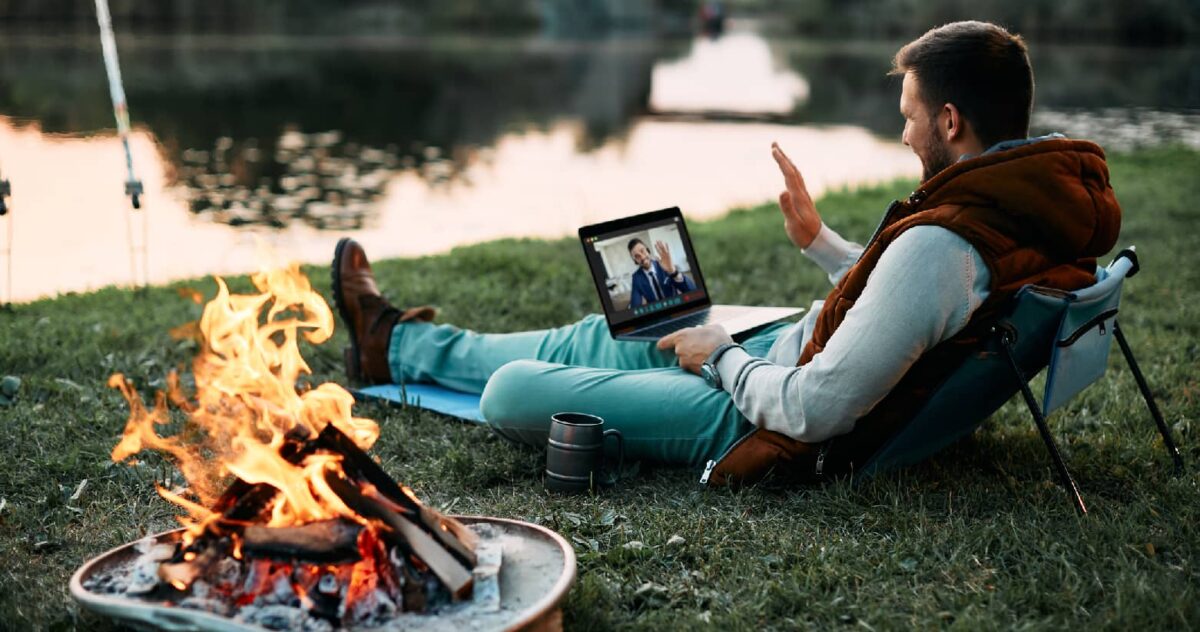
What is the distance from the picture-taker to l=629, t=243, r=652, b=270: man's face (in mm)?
4066

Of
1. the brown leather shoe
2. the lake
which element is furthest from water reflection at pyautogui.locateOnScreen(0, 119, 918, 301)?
the brown leather shoe

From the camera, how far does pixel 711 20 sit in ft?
251

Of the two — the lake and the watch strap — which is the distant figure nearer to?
the lake

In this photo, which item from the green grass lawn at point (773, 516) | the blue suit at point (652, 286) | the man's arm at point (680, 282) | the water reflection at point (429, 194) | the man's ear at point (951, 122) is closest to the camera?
the green grass lawn at point (773, 516)

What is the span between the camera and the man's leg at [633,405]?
3.58 meters

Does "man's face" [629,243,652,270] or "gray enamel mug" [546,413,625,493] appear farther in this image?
"man's face" [629,243,652,270]

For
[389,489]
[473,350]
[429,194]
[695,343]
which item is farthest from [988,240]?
[429,194]

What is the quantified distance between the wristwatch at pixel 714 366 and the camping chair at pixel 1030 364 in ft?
1.77

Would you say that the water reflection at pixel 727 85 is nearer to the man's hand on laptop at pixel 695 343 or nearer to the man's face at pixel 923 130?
the man's hand on laptop at pixel 695 343

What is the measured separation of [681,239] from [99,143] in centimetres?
1236

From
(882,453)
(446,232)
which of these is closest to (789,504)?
(882,453)

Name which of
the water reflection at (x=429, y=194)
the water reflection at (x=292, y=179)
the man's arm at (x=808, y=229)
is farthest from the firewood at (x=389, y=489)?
the water reflection at (x=292, y=179)

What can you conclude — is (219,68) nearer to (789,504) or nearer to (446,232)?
(446,232)

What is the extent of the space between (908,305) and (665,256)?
4.47ft
